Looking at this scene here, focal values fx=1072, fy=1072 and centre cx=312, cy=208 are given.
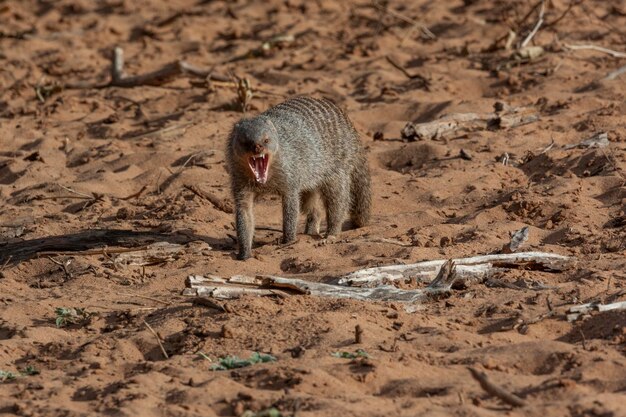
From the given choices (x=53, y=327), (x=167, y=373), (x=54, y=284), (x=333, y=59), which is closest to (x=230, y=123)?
(x=333, y=59)

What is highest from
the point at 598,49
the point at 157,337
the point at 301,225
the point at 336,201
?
the point at 598,49

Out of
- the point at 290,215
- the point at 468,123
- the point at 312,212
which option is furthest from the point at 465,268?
the point at 468,123

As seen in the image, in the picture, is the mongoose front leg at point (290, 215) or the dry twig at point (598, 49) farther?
the dry twig at point (598, 49)

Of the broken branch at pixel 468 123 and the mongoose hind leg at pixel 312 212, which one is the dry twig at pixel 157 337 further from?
the broken branch at pixel 468 123

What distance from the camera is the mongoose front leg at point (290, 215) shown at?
20.5ft

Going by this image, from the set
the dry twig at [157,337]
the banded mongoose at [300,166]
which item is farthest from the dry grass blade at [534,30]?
the dry twig at [157,337]

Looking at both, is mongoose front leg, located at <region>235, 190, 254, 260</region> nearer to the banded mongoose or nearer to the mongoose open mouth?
the banded mongoose

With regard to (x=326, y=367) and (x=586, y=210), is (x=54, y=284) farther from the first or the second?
(x=586, y=210)

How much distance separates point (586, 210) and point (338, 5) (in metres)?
5.28

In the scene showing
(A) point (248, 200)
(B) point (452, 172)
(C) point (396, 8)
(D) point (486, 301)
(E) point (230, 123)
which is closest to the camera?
(D) point (486, 301)

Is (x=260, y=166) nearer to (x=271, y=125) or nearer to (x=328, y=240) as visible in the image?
(x=271, y=125)

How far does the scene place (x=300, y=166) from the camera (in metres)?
6.45

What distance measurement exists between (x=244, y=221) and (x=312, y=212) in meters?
0.87

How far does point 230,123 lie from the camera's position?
819 cm
